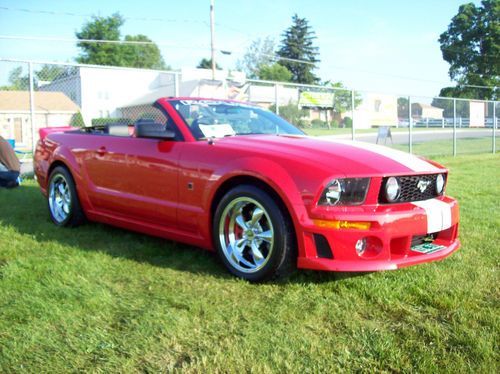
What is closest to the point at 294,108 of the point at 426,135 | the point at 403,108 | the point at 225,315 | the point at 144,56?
the point at 403,108

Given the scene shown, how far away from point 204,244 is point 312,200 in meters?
1.06

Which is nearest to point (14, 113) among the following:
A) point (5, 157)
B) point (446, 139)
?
point (5, 157)

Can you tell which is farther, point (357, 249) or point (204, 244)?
point (204, 244)

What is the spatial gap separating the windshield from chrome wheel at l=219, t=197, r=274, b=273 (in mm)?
785

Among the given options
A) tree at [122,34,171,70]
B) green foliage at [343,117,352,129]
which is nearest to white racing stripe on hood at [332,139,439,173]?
green foliage at [343,117,352,129]

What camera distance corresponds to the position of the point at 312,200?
3004mm

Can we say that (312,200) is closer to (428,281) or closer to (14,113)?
(428,281)

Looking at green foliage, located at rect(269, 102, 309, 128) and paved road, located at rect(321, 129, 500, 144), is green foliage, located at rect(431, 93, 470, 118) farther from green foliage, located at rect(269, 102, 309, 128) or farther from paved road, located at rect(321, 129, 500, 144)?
green foliage, located at rect(269, 102, 309, 128)

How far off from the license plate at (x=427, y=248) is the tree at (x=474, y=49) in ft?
180

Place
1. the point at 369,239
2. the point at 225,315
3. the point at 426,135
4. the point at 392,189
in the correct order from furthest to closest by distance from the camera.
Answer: the point at 426,135 → the point at 392,189 → the point at 369,239 → the point at 225,315

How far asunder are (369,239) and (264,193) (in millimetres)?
752

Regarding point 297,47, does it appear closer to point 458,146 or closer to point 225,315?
point 458,146

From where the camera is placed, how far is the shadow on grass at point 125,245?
352 centimetres

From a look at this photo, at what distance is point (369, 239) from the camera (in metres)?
3.02
